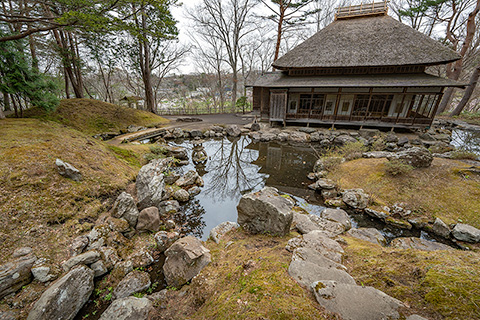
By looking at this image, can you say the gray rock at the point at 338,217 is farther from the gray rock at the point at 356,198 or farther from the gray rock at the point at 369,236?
the gray rock at the point at 356,198

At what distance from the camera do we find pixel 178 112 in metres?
22.3

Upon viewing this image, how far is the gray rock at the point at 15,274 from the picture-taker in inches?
104

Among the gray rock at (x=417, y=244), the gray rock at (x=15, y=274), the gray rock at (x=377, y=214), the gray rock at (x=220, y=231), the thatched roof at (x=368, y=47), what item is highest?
the thatched roof at (x=368, y=47)

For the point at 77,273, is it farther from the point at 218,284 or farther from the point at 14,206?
the point at 218,284

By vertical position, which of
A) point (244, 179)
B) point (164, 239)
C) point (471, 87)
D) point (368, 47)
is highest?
point (368, 47)

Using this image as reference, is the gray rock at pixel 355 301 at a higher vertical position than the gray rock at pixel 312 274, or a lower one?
higher

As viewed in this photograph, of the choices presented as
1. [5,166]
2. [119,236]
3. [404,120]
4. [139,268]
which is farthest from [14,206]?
[404,120]

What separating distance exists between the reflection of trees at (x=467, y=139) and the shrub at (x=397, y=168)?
7.57 meters

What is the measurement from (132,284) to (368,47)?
20.2 metres

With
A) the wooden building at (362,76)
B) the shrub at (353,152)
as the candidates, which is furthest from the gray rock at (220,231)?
the wooden building at (362,76)

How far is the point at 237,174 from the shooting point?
28.5ft

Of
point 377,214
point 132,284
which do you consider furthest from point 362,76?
point 132,284

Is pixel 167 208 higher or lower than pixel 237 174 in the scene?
higher

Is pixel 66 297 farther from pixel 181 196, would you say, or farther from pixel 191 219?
pixel 181 196
